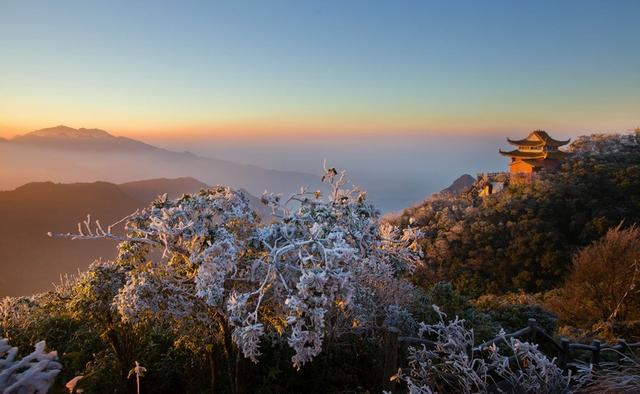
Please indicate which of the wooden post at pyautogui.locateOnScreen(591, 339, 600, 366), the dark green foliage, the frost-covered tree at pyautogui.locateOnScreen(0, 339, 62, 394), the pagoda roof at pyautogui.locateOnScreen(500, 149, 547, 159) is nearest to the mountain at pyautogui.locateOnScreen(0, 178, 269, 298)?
the dark green foliage

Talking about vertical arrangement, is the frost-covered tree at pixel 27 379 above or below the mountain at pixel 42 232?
above

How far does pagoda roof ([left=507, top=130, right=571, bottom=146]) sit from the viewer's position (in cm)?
3622

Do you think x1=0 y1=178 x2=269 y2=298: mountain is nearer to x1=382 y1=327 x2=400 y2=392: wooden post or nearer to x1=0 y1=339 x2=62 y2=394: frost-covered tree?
x1=382 y1=327 x2=400 y2=392: wooden post

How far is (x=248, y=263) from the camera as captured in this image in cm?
470

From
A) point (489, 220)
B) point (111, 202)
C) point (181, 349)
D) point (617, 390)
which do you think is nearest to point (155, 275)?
point (181, 349)

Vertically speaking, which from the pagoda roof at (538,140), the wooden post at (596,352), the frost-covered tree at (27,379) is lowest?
the wooden post at (596,352)

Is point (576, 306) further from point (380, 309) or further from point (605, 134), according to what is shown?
point (605, 134)

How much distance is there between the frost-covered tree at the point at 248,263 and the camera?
3.88m

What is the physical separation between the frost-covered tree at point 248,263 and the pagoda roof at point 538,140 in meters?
35.0

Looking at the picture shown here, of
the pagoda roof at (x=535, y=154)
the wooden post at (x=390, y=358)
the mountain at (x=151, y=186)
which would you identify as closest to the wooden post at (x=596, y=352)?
the wooden post at (x=390, y=358)

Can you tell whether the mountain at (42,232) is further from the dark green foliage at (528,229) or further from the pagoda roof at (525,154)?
the pagoda roof at (525,154)

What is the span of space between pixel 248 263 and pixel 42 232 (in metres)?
41.0

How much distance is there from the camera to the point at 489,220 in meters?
23.7

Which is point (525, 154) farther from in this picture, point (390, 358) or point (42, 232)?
point (42, 232)
